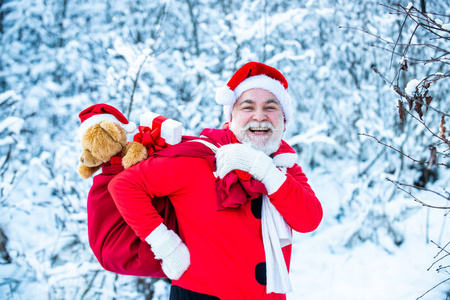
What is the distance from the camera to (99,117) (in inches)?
55.0

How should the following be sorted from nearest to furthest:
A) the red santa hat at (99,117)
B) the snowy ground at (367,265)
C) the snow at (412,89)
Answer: the snow at (412,89) → the red santa hat at (99,117) → the snowy ground at (367,265)

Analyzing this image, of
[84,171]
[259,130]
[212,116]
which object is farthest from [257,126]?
[212,116]

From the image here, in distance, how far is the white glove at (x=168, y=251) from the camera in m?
1.29

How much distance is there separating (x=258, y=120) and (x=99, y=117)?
72 centimetres

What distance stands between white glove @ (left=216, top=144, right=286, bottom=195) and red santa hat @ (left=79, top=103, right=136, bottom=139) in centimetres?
49

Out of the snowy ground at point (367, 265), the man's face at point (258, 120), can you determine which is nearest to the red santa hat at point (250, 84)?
the man's face at point (258, 120)

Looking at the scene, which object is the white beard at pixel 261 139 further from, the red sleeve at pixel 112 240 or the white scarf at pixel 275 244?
the red sleeve at pixel 112 240

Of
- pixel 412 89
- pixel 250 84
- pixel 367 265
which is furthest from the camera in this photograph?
pixel 367 265

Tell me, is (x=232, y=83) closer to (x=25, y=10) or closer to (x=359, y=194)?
(x=359, y=194)

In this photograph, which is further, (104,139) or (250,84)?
(250,84)

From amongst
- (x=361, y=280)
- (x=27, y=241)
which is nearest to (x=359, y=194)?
(x=361, y=280)

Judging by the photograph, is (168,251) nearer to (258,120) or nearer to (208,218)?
(208,218)

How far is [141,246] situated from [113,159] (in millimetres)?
404

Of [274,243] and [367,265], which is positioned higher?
[274,243]
